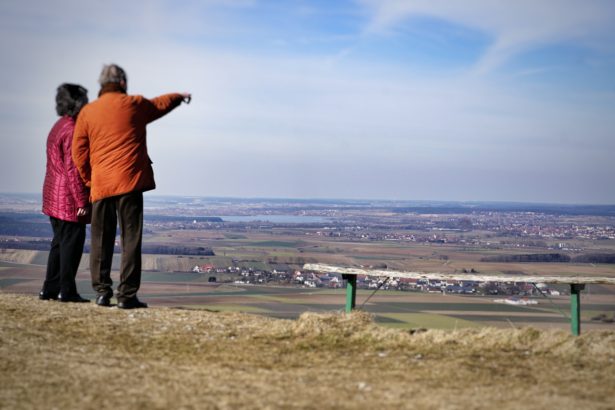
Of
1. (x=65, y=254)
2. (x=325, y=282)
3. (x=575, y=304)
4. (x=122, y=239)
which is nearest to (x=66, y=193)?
(x=65, y=254)

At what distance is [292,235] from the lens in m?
110

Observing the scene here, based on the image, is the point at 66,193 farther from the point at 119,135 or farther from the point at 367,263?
the point at 367,263

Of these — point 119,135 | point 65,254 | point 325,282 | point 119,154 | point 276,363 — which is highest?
point 119,135

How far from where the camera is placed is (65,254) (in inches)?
378

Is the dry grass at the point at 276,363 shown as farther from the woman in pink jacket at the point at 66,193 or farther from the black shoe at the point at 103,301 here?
the woman in pink jacket at the point at 66,193

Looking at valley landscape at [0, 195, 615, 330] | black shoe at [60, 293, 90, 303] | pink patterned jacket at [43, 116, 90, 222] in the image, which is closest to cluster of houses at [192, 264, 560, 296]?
valley landscape at [0, 195, 615, 330]

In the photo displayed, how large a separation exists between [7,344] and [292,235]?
102529 mm

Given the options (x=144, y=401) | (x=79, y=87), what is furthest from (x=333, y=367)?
(x=79, y=87)

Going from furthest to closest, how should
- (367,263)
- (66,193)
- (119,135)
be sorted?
(367,263), (66,193), (119,135)

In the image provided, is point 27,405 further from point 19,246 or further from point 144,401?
point 19,246

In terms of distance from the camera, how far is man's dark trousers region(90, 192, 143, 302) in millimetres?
8876

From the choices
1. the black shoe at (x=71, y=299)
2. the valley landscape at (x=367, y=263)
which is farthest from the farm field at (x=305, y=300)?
the black shoe at (x=71, y=299)

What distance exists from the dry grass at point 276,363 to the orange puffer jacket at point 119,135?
5.32 feet

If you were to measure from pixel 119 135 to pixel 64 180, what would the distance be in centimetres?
132
